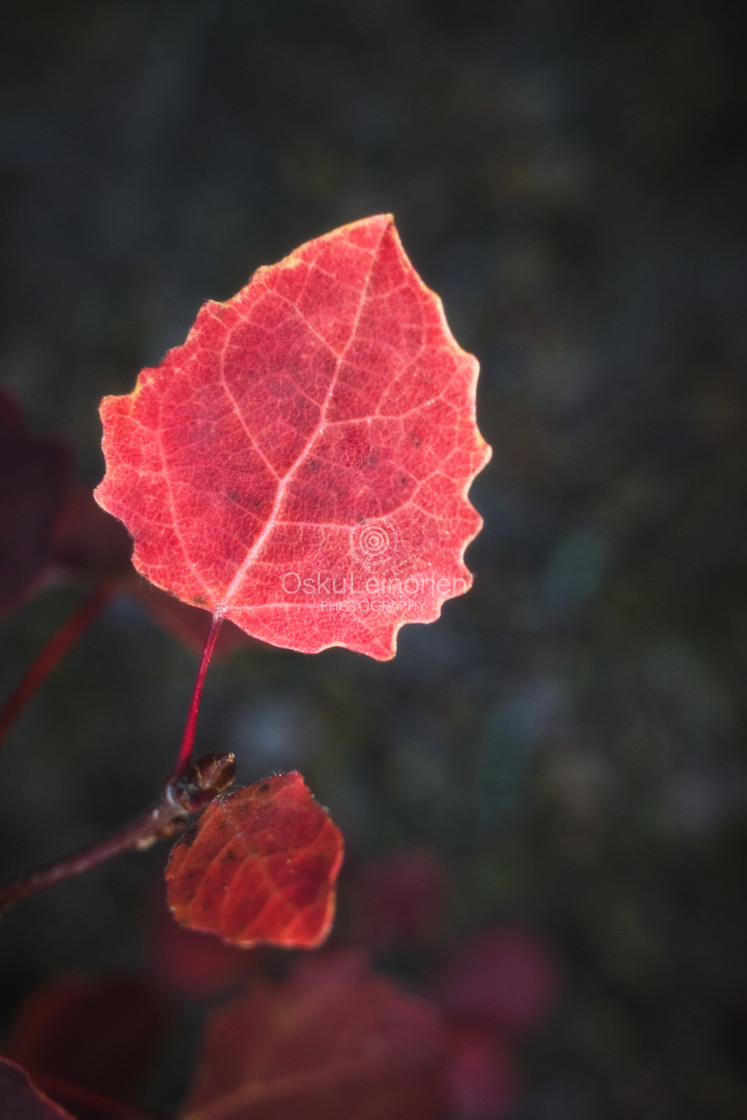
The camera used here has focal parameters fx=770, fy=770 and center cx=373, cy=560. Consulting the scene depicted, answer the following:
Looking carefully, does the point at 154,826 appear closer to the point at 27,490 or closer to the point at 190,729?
the point at 190,729

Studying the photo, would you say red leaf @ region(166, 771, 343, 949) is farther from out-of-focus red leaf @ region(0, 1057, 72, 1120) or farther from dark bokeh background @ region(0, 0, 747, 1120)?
dark bokeh background @ region(0, 0, 747, 1120)

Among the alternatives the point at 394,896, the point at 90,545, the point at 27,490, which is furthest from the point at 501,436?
the point at 27,490

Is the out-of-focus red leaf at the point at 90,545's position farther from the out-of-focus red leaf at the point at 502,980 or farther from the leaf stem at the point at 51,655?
the out-of-focus red leaf at the point at 502,980

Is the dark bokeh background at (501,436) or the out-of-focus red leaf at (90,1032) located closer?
the out-of-focus red leaf at (90,1032)

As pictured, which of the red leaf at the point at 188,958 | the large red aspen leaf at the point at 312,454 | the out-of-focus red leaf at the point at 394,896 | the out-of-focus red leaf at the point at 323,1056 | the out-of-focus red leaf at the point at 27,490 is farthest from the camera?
the out-of-focus red leaf at the point at 394,896

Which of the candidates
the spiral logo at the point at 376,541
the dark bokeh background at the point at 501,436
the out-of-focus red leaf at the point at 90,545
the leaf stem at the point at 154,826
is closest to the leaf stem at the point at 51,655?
the out-of-focus red leaf at the point at 90,545

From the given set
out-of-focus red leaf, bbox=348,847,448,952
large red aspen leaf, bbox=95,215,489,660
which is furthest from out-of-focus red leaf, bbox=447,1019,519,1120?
large red aspen leaf, bbox=95,215,489,660

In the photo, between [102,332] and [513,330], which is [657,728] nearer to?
[513,330]
